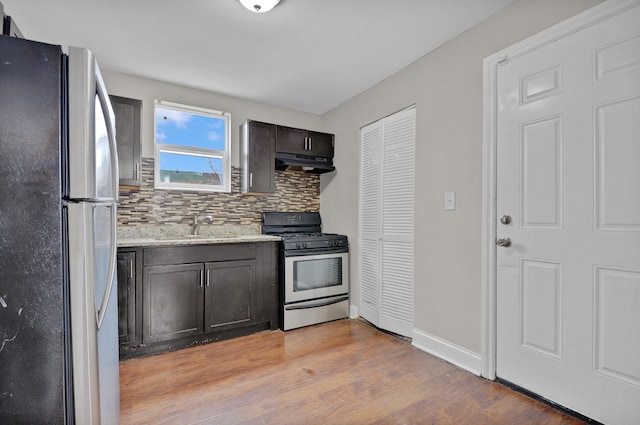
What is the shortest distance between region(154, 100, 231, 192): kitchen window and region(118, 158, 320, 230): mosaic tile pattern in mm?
81

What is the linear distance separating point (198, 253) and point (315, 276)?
1.17 meters

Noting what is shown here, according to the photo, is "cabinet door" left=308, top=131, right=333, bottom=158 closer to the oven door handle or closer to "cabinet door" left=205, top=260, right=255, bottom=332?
"cabinet door" left=205, top=260, right=255, bottom=332

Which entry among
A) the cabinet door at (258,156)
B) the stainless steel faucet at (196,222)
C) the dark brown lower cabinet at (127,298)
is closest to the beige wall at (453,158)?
the cabinet door at (258,156)

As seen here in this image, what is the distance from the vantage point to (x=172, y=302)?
2.54m

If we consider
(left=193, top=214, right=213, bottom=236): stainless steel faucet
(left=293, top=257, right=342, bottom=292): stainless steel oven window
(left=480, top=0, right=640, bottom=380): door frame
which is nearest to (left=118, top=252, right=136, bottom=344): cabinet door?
(left=193, top=214, right=213, bottom=236): stainless steel faucet

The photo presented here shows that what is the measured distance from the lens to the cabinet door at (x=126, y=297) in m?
2.35

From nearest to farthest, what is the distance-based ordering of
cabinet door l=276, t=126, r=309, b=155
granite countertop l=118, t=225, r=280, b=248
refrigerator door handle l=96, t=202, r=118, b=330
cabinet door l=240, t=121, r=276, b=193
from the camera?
1. refrigerator door handle l=96, t=202, r=118, b=330
2. granite countertop l=118, t=225, r=280, b=248
3. cabinet door l=240, t=121, r=276, b=193
4. cabinet door l=276, t=126, r=309, b=155

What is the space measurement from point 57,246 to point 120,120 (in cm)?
→ 205

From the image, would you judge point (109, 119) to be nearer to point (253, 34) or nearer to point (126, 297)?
point (253, 34)

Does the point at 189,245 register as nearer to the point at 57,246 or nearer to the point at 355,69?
the point at 57,246

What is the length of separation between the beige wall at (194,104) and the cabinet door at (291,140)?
36cm

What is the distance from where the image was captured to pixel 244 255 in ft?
9.47

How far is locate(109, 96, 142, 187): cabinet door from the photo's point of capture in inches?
103

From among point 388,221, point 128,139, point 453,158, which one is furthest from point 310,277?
point 128,139
